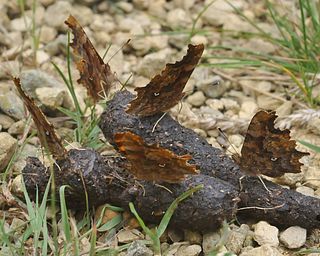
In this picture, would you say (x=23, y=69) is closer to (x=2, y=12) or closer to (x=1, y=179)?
(x=2, y=12)

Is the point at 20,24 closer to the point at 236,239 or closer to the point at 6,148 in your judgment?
the point at 6,148

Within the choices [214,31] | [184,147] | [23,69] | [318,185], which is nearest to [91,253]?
[184,147]

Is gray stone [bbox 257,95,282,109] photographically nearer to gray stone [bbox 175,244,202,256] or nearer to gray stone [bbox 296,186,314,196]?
gray stone [bbox 296,186,314,196]

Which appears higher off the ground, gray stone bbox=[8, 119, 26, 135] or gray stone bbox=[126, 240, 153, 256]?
gray stone bbox=[8, 119, 26, 135]

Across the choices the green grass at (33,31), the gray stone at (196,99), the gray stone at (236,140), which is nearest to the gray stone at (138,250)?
the gray stone at (236,140)

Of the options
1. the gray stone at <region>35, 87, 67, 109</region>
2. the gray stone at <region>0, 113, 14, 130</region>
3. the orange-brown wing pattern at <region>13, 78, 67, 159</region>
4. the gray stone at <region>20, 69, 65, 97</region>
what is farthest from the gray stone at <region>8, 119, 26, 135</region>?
the orange-brown wing pattern at <region>13, 78, 67, 159</region>

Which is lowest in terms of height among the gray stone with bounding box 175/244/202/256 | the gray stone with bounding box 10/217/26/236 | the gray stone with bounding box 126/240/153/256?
the gray stone with bounding box 175/244/202/256

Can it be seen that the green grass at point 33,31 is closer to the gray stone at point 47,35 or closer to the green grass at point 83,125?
the gray stone at point 47,35
